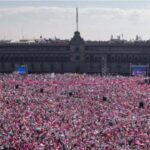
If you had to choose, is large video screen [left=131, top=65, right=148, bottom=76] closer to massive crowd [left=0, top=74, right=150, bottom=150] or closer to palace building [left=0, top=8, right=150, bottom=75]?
massive crowd [left=0, top=74, right=150, bottom=150]

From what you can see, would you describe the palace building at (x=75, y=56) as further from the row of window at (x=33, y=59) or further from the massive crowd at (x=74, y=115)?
the massive crowd at (x=74, y=115)

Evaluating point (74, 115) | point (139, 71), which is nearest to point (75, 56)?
point (139, 71)

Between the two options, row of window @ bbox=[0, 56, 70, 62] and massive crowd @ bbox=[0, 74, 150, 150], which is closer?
massive crowd @ bbox=[0, 74, 150, 150]

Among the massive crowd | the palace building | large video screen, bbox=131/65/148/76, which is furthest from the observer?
the palace building

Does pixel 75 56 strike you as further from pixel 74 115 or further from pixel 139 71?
pixel 74 115

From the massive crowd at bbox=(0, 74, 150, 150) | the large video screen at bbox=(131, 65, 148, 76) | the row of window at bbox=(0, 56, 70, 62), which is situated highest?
the row of window at bbox=(0, 56, 70, 62)

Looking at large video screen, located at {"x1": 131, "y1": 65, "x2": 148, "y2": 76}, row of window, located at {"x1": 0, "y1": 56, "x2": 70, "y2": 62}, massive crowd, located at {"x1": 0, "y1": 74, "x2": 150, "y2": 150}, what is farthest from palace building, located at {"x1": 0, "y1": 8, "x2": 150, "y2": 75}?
massive crowd, located at {"x1": 0, "y1": 74, "x2": 150, "y2": 150}

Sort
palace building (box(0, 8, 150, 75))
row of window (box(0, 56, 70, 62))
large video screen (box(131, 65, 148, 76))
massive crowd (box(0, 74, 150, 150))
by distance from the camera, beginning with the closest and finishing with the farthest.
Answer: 1. massive crowd (box(0, 74, 150, 150))
2. large video screen (box(131, 65, 148, 76))
3. palace building (box(0, 8, 150, 75))
4. row of window (box(0, 56, 70, 62))
